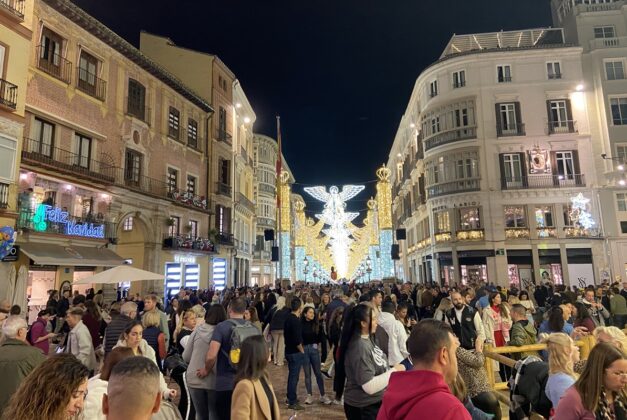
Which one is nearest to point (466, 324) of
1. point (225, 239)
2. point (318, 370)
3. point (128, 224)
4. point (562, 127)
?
point (318, 370)

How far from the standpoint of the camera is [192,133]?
2827cm

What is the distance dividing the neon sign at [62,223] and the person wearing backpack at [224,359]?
14.0m

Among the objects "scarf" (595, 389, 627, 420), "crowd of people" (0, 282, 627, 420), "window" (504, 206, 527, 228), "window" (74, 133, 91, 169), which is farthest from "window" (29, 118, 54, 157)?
"window" (504, 206, 527, 228)

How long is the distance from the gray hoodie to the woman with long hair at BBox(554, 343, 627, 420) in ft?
12.3

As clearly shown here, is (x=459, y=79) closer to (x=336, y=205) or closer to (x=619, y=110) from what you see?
(x=619, y=110)

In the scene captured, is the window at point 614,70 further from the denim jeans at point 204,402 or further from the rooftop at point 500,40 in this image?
the denim jeans at point 204,402

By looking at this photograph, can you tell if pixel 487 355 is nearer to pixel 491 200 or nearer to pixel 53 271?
pixel 53 271

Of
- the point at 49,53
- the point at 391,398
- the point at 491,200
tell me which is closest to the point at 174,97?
the point at 49,53

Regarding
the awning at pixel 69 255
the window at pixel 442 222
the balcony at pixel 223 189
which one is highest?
the balcony at pixel 223 189

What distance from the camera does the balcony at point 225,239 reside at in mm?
29078

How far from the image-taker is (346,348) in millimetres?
4277

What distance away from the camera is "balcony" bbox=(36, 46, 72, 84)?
16.8 m

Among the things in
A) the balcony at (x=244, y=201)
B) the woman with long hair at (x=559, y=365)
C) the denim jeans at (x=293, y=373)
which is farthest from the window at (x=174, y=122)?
the woman with long hair at (x=559, y=365)

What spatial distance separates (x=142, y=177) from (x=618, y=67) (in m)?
34.1
